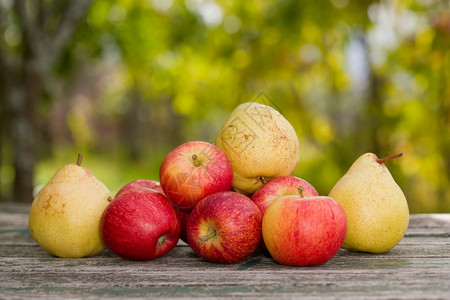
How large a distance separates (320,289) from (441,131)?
4848 mm

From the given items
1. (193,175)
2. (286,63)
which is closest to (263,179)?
(193,175)

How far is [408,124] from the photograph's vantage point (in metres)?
5.55

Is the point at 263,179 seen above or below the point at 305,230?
above

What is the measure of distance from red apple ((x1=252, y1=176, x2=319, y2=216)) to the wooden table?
185mm

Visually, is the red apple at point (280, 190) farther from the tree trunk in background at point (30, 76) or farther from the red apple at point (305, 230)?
the tree trunk in background at point (30, 76)

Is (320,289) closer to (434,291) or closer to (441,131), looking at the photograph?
(434,291)

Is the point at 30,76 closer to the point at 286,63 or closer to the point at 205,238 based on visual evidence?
the point at 205,238

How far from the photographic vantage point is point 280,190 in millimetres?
1607

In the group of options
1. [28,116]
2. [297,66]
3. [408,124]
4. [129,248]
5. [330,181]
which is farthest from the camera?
[297,66]

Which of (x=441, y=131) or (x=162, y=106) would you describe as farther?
(x=162, y=106)

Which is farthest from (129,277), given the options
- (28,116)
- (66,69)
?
(66,69)

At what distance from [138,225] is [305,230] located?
1.67 ft

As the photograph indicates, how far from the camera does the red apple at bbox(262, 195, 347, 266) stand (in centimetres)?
141

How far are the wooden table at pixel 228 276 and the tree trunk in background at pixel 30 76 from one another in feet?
6.92
